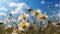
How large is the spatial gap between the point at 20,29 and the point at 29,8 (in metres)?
0.64

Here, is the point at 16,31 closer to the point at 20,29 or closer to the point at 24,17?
the point at 20,29

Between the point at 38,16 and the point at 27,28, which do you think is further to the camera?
the point at 38,16

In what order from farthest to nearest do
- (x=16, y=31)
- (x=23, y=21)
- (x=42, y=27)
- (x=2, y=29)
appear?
(x=2, y=29) < (x=42, y=27) < (x=23, y=21) < (x=16, y=31)

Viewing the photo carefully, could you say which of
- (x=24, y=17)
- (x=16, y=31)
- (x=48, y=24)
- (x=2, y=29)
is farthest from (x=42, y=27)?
(x=2, y=29)

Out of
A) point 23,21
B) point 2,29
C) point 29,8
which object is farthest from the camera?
point 2,29

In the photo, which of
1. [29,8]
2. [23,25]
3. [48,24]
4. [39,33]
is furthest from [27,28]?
[29,8]

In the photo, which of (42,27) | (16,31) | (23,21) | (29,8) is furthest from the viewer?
(29,8)

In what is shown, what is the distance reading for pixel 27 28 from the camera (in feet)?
7.47

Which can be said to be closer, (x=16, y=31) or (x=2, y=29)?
(x=16, y=31)

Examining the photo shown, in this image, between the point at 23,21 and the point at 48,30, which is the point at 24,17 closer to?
the point at 23,21

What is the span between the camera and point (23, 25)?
2285 mm

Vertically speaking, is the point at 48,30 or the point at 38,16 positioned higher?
the point at 38,16

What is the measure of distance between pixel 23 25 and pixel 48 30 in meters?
0.55

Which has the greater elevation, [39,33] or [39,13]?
[39,13]
